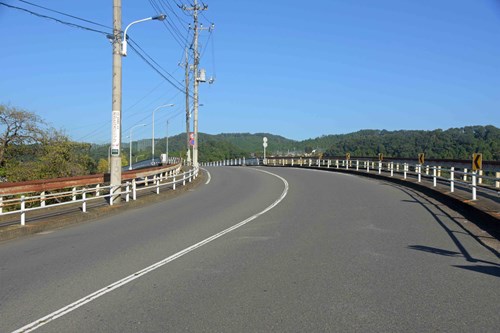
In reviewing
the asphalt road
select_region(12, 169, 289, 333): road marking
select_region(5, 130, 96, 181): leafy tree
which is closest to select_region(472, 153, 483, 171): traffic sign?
the asphalt road

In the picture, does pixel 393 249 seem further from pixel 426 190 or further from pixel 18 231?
pixel 426 190

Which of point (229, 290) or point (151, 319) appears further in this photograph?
point (229, 290)

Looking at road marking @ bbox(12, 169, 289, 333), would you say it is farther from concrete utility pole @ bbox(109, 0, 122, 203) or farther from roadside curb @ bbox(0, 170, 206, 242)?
concrete utility pole @ bbox(109, 0, 122, 203)

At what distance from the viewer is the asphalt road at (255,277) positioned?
18.2ft

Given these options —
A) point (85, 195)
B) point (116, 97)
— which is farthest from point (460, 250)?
point (116, 97)

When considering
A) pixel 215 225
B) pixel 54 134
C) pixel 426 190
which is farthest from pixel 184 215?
pixel 54 134

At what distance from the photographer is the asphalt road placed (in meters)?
5.54

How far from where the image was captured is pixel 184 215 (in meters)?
15.7

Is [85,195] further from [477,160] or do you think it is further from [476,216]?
[477,160]

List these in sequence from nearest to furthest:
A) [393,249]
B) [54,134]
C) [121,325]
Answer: [121,325] < [393,249] < [54,134]

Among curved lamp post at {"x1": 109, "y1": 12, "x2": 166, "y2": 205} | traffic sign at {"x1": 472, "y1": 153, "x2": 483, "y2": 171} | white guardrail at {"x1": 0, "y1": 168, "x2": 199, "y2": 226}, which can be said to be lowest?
white guardrail at {"x1": 0, "y1": 168, "x2": 199, "y2": 226}

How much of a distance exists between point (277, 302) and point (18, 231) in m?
8.46

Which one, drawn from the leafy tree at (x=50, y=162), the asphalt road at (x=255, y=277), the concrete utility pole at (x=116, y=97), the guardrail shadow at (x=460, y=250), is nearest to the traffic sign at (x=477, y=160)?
the guardrail shadow at (x=460, y=250)

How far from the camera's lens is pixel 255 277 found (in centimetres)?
745
